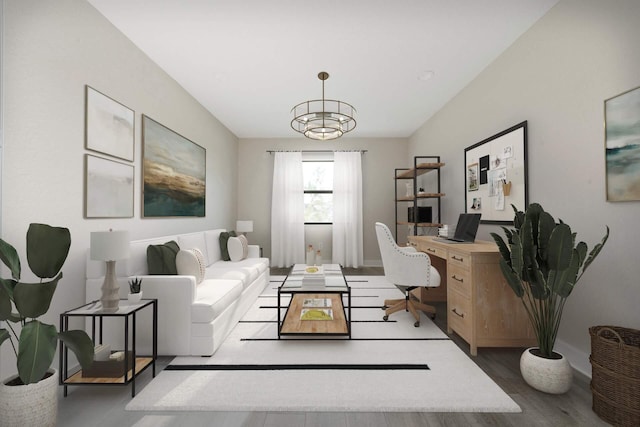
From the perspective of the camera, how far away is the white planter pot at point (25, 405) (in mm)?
1404

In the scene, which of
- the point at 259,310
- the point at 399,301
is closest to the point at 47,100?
the point at 259,310

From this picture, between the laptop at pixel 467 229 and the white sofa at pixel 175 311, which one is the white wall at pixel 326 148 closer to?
the laptop at pixel 467 229

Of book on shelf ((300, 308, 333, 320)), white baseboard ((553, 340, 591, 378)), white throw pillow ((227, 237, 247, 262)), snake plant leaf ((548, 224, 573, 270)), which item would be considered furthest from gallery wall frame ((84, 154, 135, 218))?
white baseboard ((553, 340, 591, 378))

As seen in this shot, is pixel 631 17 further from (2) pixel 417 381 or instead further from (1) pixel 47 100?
(1) pixel 47 100

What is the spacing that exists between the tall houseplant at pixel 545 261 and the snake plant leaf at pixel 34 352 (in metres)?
2.57

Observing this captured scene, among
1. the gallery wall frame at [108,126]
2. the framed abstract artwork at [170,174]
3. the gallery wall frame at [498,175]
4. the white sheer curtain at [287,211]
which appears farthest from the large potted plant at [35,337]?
the white sheer curtain at [287,211]

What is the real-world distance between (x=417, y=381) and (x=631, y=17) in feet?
8.51

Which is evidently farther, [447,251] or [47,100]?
[447,251]

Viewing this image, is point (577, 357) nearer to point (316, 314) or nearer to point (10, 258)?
point (316, 314)

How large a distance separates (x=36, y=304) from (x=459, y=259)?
111 inches

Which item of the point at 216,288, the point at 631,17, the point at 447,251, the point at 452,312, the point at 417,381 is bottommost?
the point at 417,381

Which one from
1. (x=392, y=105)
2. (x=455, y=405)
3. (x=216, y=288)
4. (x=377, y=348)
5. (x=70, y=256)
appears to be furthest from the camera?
(x=392, y=105)

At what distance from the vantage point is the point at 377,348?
2.48 meters

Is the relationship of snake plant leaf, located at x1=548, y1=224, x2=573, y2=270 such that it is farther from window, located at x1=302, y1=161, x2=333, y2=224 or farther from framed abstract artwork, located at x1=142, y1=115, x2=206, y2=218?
window, located at x1=302, y1=161, x2=333, y2=224
